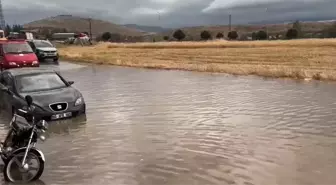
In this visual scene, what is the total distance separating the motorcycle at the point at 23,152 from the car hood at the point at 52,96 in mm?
4611

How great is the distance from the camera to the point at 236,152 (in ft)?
28.8

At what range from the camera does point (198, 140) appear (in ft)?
32.1

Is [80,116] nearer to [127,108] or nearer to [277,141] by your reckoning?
[127,108]

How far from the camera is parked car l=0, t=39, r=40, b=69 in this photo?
2672 cm

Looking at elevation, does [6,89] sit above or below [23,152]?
above

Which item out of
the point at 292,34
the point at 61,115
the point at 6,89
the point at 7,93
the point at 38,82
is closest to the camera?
the point at 61,115

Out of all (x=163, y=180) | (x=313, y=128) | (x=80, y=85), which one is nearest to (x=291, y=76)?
(x=80, y=85)

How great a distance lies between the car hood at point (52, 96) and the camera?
12.1 m

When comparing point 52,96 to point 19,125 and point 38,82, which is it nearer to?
point 38,82

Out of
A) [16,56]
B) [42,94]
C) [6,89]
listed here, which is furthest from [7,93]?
[16,56]

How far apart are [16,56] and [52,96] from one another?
1632 cm

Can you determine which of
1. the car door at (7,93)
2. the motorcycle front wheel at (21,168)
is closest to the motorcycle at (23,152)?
the motorcycle front wheel at (21,168)

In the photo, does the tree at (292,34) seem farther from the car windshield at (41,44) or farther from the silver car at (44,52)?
the silver car at (44,52)

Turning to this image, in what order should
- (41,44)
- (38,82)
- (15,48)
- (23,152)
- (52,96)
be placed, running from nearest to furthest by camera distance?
(23,152)
(52,96)
(38,82)
(15,48)
(41,44)
